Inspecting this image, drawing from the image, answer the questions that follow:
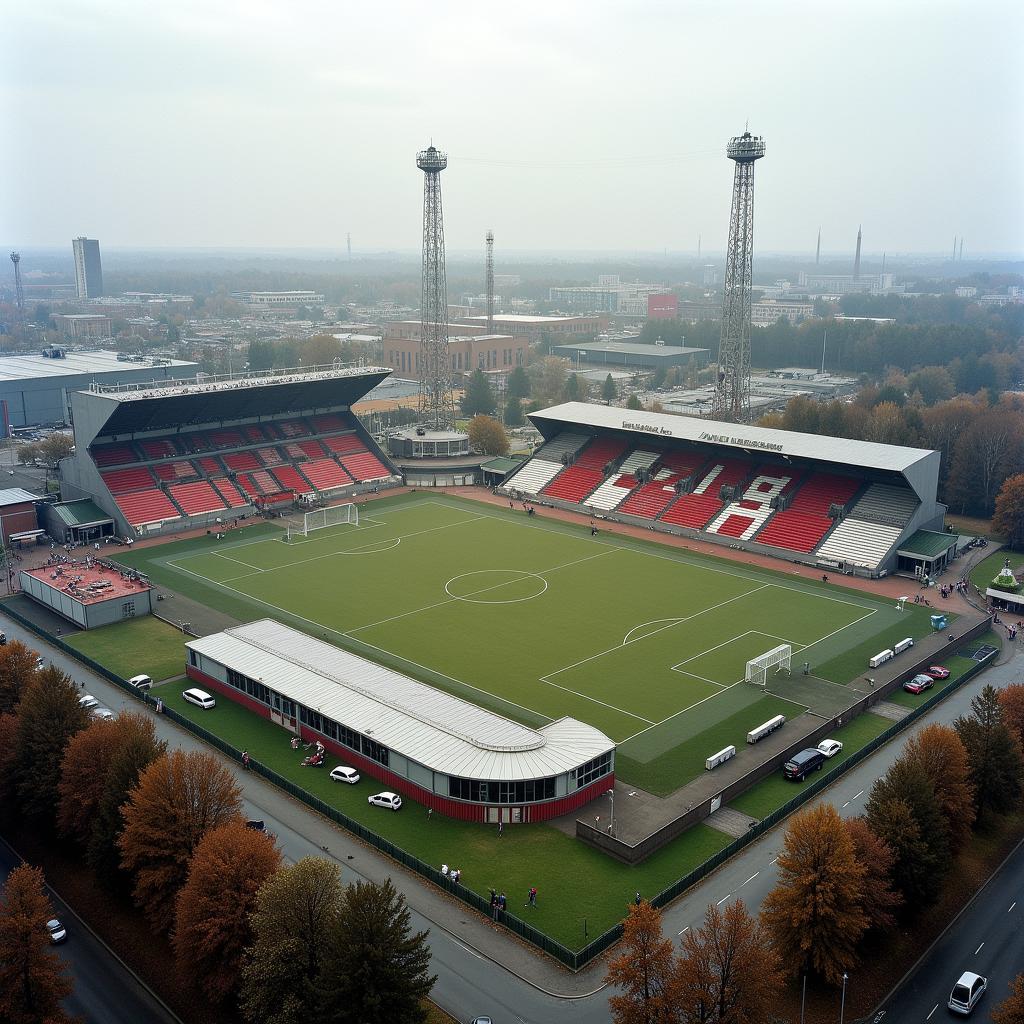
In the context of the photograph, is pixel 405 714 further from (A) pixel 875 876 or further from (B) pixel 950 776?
(B) pixel 950 776

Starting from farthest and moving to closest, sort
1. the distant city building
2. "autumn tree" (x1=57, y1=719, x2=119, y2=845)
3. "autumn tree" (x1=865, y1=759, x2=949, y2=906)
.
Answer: the distant city building → "autumn tree" (x1=57, y1=719, x2=119, y2=845) → "autumn tree" (x1=865, y1=759, x2=949, y2=906)

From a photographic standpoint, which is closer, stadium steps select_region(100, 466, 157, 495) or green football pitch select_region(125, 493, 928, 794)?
green football pitch select_region(125, 493, 928, 794)

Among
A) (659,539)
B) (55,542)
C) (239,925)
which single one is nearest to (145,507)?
(55,542)

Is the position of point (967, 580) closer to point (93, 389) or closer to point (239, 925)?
point (239, 925)

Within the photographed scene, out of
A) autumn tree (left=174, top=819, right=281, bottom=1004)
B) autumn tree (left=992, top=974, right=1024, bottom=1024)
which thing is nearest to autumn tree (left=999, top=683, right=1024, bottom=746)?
autumn tree (left=992, top=974, right=1024, bottom=1024)

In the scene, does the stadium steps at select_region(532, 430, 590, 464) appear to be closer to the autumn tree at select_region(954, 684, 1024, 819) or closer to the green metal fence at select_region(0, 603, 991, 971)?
the green metal fence at select_region(0, 603, 991, 971)
